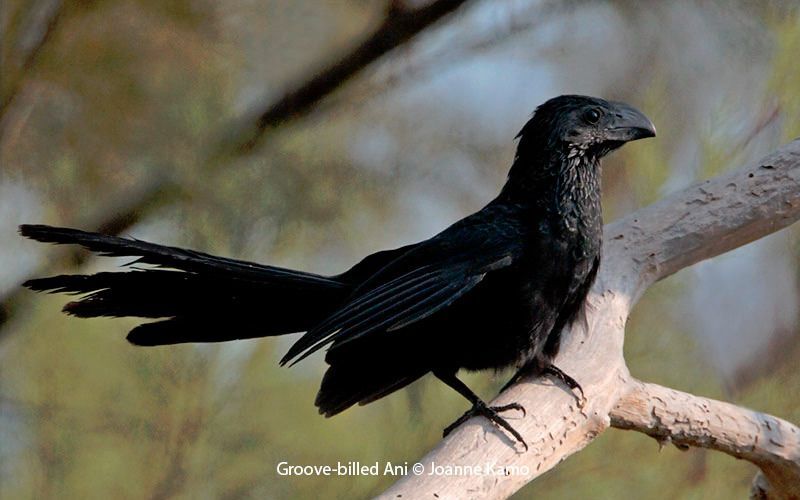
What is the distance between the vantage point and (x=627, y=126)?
185 centimetres

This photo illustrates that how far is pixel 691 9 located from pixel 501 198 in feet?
2.78

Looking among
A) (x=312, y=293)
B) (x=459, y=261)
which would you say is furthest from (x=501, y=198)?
(x=312, y=293)

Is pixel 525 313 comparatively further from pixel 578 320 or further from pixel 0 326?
pixel 0 326

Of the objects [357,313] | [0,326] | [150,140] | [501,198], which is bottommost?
[357,313]

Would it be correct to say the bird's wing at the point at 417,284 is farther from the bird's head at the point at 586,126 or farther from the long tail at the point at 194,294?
the bird's head at the point at 586,126

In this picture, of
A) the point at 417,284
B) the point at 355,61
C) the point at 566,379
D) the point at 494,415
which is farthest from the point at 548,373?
the point at 355,61

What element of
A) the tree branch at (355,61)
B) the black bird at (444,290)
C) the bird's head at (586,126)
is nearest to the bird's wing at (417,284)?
the black bird at (444,290)

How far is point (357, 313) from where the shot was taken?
159 centimetres

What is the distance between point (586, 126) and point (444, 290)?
1.43 feet

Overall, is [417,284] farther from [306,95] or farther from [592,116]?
[306,95]

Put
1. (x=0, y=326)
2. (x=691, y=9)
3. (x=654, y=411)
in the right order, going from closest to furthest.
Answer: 1. (x=654, y=411)
2. (x=0, y=326)
3. (x=691, y=9)

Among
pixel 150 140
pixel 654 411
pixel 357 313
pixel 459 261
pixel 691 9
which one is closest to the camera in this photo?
pixel 357 313

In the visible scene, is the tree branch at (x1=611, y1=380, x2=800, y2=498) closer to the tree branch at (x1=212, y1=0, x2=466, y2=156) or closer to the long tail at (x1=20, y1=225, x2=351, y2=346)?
the long tail at (x1=20, y1=225, x2=351, y2=346)

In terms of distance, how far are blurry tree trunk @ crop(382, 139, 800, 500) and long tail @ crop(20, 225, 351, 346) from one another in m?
0.33
